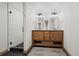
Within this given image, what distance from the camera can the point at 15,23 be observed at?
2244 mm

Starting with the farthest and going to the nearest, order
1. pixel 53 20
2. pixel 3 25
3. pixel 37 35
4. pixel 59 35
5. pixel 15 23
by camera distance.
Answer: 1. pixel 37 35
2. pixel 59 35
3. pixel 53 20
4. pixel 15 23
5. pixel 3 25

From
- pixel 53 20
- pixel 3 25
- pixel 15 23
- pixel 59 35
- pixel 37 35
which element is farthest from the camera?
pixel 37 35

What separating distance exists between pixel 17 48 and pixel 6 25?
659 millimetres

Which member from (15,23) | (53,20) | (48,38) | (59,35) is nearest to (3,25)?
(15,23)

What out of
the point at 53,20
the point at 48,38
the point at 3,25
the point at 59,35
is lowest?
the point at 48,38

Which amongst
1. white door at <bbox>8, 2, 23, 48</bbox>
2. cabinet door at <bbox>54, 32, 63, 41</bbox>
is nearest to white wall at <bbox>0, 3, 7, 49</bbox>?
white door at <bbox>8, 2, 23, 48</bbox>

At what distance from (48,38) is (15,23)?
140 centimetres

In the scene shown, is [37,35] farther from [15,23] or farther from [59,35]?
[15,23]

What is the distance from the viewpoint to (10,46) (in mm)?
2162

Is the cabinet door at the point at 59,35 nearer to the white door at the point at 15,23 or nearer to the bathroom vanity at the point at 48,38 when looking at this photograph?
the bathroom vanity at the point at 48,38

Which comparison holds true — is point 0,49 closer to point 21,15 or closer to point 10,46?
point 10,46

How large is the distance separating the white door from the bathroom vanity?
896 millimetres

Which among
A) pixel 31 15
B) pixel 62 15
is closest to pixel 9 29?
pixel 31 15

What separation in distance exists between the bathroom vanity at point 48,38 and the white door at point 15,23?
90cm
